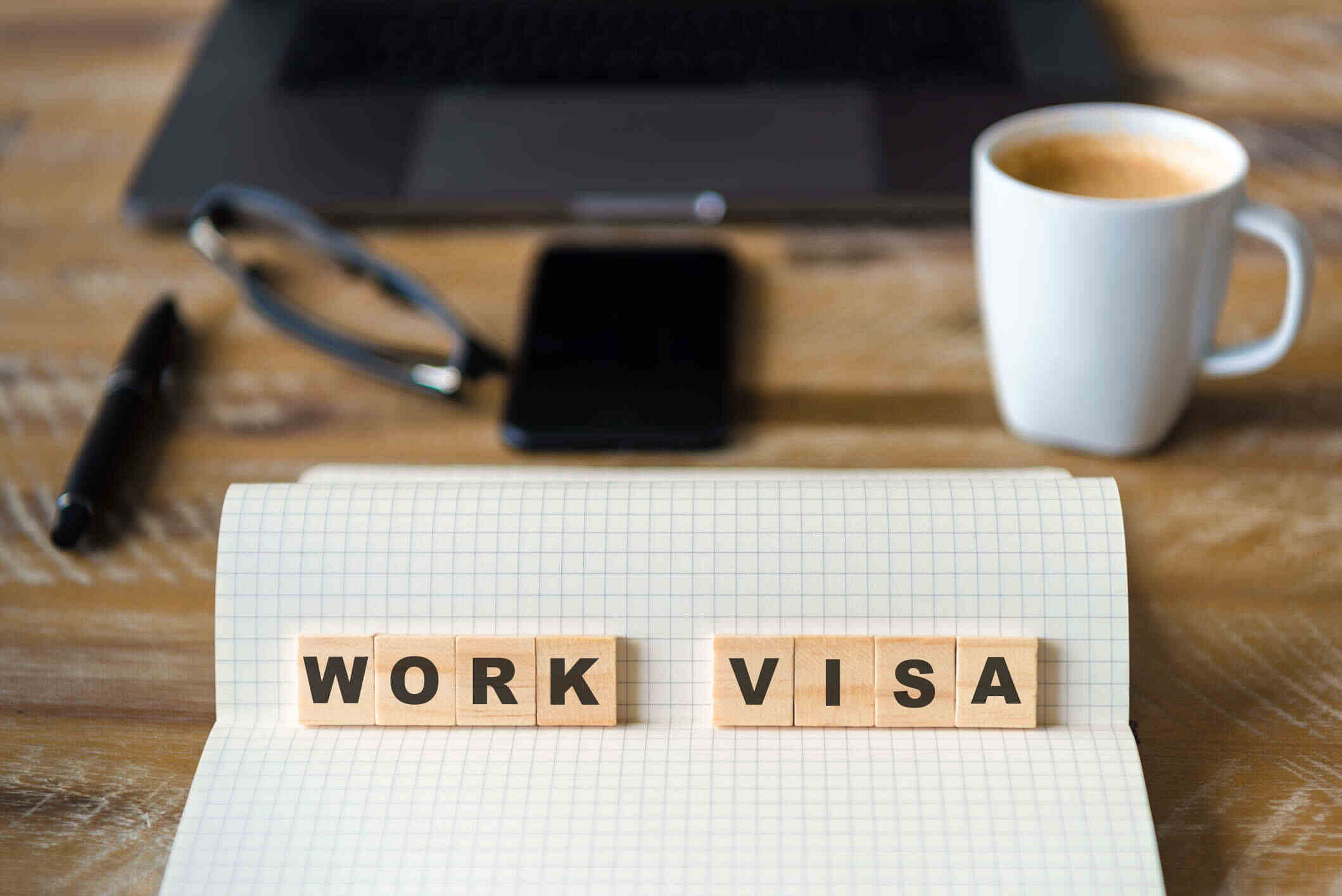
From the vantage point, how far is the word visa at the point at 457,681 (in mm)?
359

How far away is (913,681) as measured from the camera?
355 millimetres

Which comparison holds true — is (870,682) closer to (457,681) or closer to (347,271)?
(457,681)

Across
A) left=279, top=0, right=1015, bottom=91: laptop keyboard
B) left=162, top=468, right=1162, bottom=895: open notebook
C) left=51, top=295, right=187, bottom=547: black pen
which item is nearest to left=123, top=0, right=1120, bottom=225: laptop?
left=279, top=0, right=1015, bottom=91: laptop keyboard

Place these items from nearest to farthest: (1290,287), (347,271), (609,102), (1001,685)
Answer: (1001,685), (1290,287), (347,271), (609,102)

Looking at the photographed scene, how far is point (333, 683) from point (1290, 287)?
0.39 metres

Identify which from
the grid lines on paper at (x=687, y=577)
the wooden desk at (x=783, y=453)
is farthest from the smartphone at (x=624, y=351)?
the grid lines on paper at (x=687, y=577)

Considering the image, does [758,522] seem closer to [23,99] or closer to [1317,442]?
[1317,442]

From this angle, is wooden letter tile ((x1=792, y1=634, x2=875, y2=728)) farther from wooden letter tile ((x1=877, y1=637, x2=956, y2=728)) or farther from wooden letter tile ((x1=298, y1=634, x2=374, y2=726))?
wooden letter tile ((x1=298, y1=634, x2=374, y2=726))

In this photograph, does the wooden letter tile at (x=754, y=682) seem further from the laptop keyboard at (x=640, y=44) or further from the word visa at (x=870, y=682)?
the laptop keyboard at (x=640, y=44)

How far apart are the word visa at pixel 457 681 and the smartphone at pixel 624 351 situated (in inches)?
5.6

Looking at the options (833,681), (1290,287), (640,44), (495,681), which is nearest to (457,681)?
(495,681)

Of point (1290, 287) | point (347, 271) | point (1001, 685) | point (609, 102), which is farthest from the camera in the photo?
point (609, 102)

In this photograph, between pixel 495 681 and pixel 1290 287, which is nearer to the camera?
pixel 495 681

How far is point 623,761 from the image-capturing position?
0.35 meters
